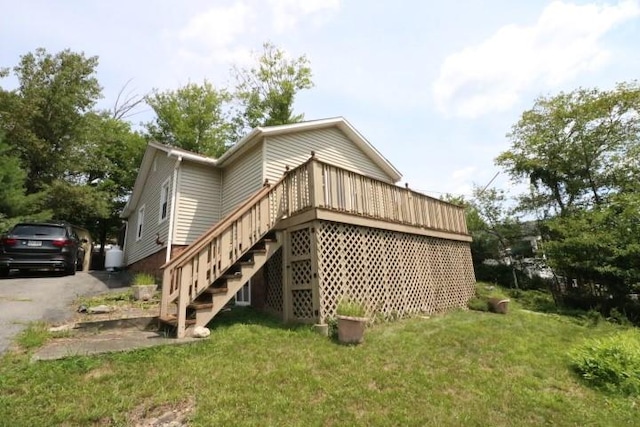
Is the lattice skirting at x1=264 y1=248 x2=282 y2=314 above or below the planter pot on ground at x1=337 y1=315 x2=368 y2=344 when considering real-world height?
above

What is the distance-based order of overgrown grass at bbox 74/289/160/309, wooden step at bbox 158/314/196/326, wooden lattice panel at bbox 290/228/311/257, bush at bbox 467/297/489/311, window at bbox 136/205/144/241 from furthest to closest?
window at bbox 136/205/144/241
bush at bbox 467/297/489/311
overgrown grass at bbox 74/289/160/309
wooden lattice panel at bbox 290/228/311/257
wooden step at bbox 158/314/196/326

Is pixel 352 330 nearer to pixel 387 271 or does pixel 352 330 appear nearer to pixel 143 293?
pixel 387 271

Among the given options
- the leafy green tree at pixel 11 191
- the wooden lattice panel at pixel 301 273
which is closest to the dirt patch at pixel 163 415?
the wooden lattice panel at pixel 301 273

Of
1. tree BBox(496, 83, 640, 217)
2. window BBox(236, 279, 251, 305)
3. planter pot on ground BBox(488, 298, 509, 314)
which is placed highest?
tree BBox(496, 83, 640, 217)

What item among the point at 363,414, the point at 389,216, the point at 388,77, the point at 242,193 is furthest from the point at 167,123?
the point at 363,414

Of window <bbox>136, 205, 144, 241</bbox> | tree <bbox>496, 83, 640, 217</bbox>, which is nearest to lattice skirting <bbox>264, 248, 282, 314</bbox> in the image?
window <bbox>136, 205, 144, 241</bbox>

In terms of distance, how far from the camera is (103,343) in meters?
5.05

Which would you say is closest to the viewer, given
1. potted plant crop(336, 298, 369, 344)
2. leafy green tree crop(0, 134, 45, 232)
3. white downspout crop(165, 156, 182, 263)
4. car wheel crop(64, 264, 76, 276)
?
potted plant crop(336, 298, 369, 344)

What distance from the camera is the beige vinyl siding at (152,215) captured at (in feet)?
39.0

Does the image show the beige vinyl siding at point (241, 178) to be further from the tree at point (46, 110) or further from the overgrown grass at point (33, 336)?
the tree at point (46, 110)

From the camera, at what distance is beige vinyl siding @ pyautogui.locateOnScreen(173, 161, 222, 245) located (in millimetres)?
10664

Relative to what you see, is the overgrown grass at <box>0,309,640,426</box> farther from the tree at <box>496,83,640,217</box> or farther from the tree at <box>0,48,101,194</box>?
the tree at <box>0,48,101,194</box>

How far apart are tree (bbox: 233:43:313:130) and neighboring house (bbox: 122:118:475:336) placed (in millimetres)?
12421

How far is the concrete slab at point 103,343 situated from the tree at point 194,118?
68.5ft
